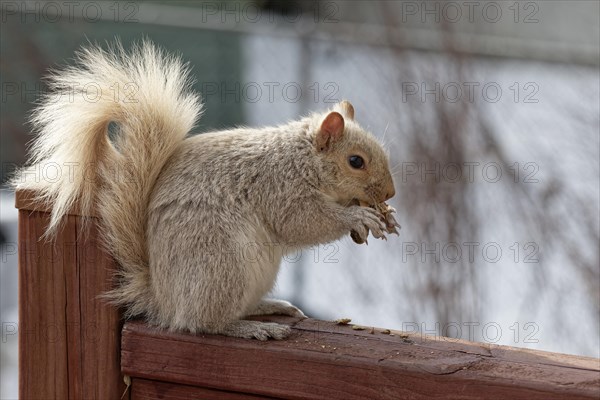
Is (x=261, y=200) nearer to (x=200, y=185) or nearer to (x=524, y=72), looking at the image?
(x=200, y=185)

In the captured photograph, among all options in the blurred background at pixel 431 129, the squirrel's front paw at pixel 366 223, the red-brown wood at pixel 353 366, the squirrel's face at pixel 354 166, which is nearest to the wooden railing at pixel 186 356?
the red-brown wood at pixel 353 366

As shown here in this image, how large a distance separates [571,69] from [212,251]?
8.17ft

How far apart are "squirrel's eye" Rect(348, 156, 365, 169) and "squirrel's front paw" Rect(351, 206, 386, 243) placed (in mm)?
127

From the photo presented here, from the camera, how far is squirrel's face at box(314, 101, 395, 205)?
73.0 inches

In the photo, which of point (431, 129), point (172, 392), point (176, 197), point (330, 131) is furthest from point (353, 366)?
point (431, 129)

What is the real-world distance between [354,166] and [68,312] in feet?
2.33

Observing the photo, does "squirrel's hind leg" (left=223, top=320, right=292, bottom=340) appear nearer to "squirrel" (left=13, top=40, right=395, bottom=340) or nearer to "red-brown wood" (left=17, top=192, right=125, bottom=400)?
"squirrel" (left=13, top=40, right=395, bottom=340)

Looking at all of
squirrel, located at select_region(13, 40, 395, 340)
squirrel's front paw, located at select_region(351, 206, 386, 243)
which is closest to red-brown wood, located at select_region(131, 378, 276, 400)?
squirrel, located at select_region(13, 40, 395, 340)

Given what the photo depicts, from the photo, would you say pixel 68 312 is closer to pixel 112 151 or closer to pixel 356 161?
pixel 112 151

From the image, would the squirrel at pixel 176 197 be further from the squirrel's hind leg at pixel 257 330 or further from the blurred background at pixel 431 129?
the blurred background at pixel 431 129

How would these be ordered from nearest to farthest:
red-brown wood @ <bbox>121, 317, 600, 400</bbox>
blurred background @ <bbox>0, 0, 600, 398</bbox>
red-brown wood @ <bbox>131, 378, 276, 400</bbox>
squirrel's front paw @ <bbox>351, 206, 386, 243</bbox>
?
red-brown wood @ <bbox>121, 317, 600, 400</bbox>, red-brown wood @ <bbox>131, 378, 276, 400</bbox>, squirrel's front paw @ <bbox>351, 206, 386, 243</bbox>, blurred background @ <bbox>0, 0, 600, 398</bbox>

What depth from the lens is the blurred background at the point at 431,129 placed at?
3.24 metres

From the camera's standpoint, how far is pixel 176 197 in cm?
163

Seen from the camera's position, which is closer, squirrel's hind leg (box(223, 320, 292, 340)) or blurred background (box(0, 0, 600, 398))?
squirrel's hind leg (box(223, 320, 292, 340))
